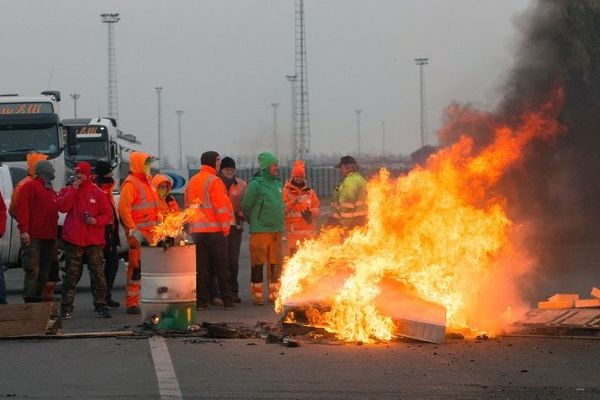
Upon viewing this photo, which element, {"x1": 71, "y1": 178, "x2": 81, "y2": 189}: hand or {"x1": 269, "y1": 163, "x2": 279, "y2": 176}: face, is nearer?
{"x1": 71, "y1": 178, "x2": 81, "y2": 189}: hand

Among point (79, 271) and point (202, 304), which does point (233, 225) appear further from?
point (79, 271)

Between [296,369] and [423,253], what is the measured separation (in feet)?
8.93

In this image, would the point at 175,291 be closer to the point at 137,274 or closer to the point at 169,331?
the point at 169,331

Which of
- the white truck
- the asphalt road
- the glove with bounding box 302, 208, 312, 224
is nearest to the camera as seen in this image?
the asphalt road

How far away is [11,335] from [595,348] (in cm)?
584

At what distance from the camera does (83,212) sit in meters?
15.1

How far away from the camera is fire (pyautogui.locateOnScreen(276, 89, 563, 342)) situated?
12.2 metres

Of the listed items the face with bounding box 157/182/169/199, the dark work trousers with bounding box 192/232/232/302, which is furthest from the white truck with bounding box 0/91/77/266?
the dark work trousers with bounding box 192/232/232/302

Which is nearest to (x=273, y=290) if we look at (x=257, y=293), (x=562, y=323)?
(x=257, y=293)

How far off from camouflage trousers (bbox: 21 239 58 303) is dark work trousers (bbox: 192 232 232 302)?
1.94 meters

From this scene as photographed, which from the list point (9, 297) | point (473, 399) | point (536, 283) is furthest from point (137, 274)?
point (473, 399)

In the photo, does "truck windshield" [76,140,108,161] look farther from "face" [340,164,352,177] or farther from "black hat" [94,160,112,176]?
"black hat" [94,160,112,176]

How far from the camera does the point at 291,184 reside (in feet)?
59.7

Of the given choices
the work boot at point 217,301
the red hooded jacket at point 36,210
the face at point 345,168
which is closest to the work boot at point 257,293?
the work boot at point 217,301
